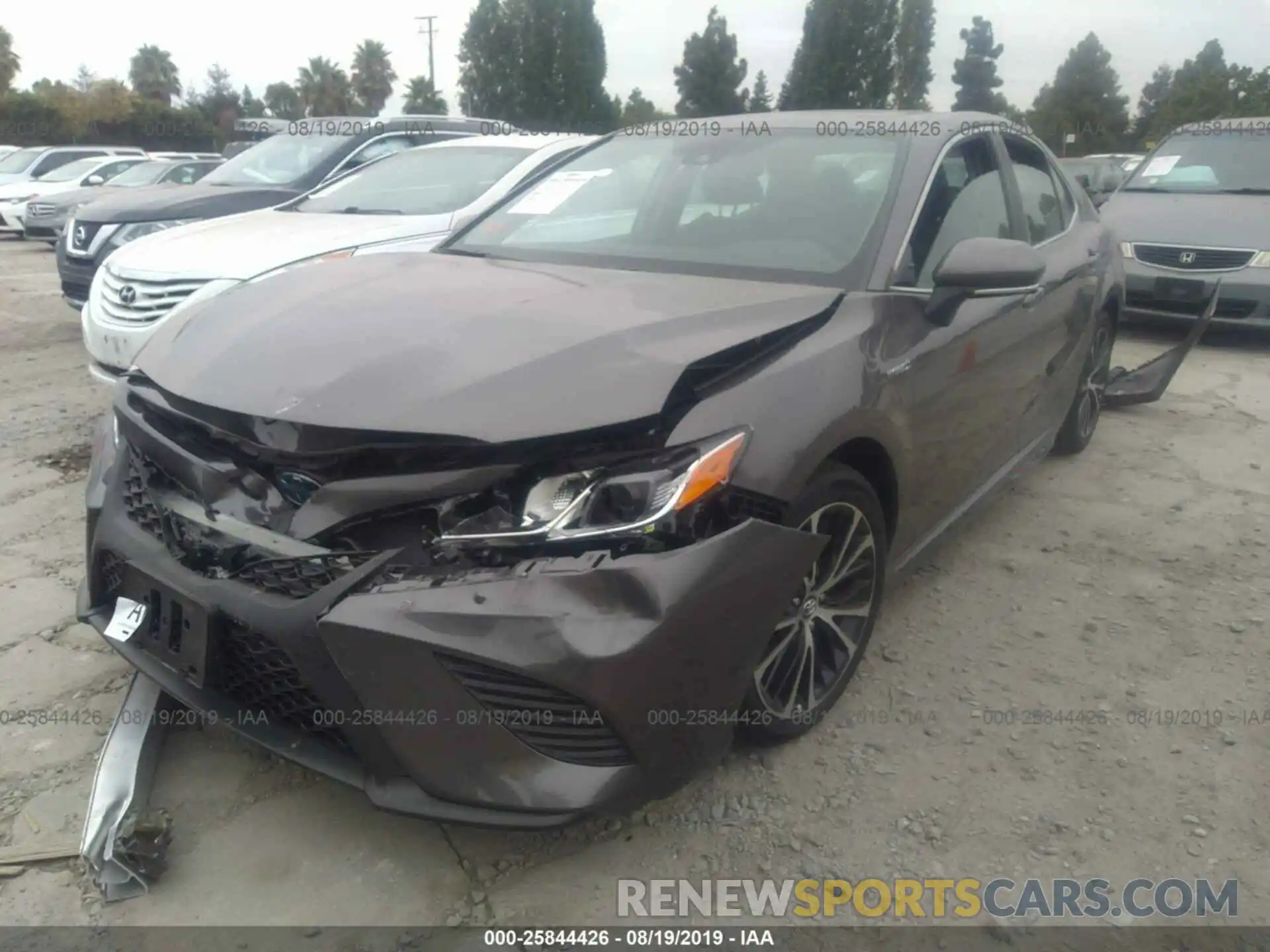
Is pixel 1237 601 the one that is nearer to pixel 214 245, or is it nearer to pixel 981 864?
pixel 981 864

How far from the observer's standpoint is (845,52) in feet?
170

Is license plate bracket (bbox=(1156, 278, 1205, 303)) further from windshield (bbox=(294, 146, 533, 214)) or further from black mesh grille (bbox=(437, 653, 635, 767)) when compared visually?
black mesh grille (bbox=(437, 653, 635, 767))

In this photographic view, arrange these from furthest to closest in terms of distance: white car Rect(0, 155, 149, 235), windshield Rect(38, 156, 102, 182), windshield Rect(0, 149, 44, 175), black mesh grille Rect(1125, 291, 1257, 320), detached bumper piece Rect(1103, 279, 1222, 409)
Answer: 1. windshield Rect(0, 149, 44, 175)
2. windshield Rect(38, 156, 102, 182)
3. white car Rect(0, 155, 149, 235)
4. black mesh grille Rect(1125, 291, 1257, 320)
5. detached bumper piece Rect(1103, 279, 1222, 409)

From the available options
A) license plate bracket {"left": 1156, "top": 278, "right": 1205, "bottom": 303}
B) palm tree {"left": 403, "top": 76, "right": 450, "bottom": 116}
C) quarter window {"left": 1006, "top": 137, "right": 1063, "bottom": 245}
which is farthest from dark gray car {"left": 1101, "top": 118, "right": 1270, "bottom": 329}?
palm tree {"left": 403, "top": 76, "right": 450, "bottom": 116}

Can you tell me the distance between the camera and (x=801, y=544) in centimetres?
212

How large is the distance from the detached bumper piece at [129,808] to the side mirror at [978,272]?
7.24 ft

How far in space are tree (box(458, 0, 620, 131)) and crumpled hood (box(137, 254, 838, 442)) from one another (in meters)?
48.7

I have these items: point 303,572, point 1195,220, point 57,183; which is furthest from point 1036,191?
point 57,183

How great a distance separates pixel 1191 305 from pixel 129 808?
7.72m

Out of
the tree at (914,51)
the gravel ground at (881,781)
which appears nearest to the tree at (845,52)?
the tree at (914,51)

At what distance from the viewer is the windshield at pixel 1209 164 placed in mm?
8125

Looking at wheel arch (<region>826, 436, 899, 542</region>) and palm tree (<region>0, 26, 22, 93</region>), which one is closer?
wheel arch (<region>826, 436, 899, 542</region>)

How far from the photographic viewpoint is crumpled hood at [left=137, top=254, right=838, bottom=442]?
6.42ft

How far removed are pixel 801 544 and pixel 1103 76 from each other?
67686mm
